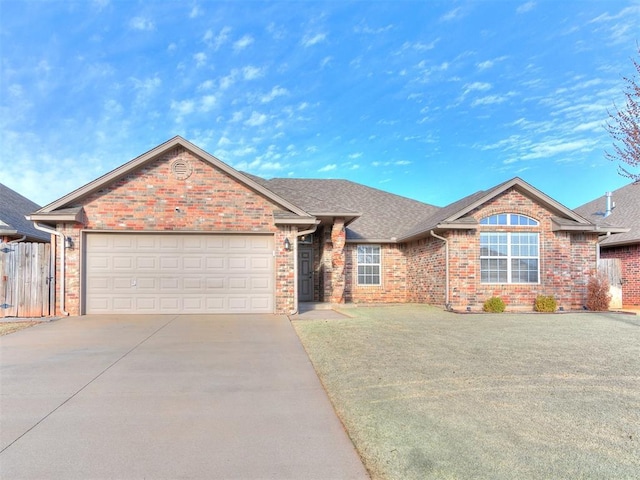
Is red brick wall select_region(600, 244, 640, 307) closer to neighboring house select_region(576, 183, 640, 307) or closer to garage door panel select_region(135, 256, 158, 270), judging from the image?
neighboring house select_region(576, 183, 640, 307)

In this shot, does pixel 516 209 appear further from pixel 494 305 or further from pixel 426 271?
pixel 426 271

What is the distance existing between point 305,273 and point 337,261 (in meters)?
2.03

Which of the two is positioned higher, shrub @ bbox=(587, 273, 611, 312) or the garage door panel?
the garage door panel

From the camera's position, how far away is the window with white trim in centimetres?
1468

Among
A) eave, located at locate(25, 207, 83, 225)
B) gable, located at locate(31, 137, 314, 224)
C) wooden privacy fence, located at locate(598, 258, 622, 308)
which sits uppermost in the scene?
gable, located at locate(31, 137, 314, 224)

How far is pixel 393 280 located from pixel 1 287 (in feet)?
44.8

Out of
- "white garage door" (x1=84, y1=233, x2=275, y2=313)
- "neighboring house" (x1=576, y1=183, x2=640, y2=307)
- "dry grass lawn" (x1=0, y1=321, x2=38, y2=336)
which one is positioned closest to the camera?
"dry grass lawn" (x1=0, y1=321, x2=38, y2=336)

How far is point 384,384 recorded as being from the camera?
213 inches

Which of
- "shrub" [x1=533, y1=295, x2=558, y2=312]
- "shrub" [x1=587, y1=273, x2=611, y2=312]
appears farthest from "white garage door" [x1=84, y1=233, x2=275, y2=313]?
"shrub" [x1=587, y1=273, x2=611, y2=312]

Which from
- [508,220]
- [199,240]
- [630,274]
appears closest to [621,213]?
[630,274]

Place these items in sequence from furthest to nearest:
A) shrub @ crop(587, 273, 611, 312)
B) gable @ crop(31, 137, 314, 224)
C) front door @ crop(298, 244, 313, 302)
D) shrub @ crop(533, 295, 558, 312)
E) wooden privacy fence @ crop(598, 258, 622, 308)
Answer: front door @ crop(298, 244, 313, 302) < wooden privacy fence @ crop(598, 258, 622, 308) < shrub @ crop(587, 273, 611, 312) < shrub @ crop(533, 295, 558, 312) < gable @ crop(31, 137, 314, 224)

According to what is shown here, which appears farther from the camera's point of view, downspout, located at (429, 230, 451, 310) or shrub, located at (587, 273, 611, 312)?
shrub, located at (587, 273, 611, 312)

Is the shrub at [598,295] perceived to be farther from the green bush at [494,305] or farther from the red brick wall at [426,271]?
the red brick wall at [426,271]

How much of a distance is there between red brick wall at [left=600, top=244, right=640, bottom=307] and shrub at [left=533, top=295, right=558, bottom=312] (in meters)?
5.43
